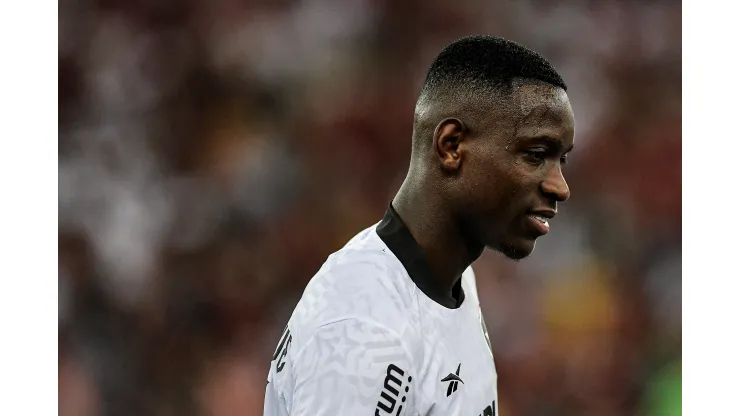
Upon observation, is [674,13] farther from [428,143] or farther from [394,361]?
[394,361]

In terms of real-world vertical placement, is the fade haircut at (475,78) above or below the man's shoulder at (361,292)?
above

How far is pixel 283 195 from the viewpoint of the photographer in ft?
14.7

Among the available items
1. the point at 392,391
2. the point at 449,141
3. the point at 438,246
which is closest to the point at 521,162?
the point at 449,141

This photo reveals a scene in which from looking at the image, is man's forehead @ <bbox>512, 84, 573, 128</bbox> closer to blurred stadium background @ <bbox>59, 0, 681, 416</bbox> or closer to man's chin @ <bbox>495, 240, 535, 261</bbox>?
man's chin @ <bbox>495, 240, 535, 261</bbox>

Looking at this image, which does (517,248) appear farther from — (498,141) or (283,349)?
(283,349)

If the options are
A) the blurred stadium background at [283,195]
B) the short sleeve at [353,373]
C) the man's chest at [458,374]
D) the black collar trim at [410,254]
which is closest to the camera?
the short sleeve at [353,373]

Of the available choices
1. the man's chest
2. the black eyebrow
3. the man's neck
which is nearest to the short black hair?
the black eyebrow

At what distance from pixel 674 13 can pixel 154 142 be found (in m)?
3.08

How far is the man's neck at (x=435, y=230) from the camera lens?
173 centimetres

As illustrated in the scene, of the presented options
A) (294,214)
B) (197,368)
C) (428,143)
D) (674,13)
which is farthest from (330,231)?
(428,143)

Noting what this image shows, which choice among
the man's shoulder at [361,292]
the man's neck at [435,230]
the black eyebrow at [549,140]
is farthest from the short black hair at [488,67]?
the man's shoulder at [361,292]

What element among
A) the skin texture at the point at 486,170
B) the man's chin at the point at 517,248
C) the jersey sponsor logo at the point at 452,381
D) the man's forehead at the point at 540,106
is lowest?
the jersey sponsor logo at the point at 452,381

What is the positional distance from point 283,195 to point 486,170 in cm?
291

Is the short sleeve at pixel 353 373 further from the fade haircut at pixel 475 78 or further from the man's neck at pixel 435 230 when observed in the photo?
the fade haircut at pixel 475 78
